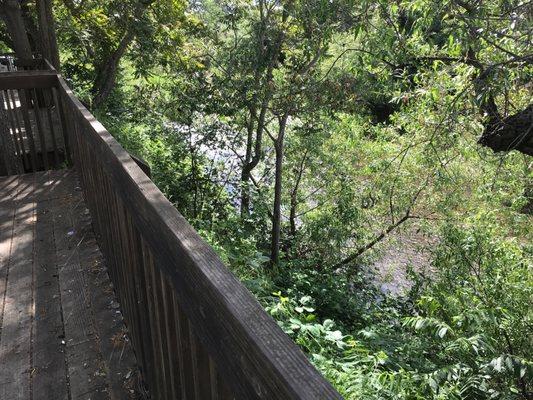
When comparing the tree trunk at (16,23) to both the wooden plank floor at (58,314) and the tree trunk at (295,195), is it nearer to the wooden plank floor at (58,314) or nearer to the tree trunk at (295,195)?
the wooden plank floor at (58,314)

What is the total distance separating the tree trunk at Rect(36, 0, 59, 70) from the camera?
7203 millimetres

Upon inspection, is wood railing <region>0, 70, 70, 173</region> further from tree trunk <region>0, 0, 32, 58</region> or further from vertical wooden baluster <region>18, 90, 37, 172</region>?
tree trunk <region>0, 0, 32, 58</region>

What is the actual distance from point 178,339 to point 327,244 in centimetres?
958

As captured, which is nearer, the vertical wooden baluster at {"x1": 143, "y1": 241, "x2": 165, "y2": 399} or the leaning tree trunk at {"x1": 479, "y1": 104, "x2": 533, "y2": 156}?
the vertical wooden baluster at {"x1": 143, "y1": 241, "x2": 165, "y2": 399}

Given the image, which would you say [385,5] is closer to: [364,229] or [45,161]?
[45,161]

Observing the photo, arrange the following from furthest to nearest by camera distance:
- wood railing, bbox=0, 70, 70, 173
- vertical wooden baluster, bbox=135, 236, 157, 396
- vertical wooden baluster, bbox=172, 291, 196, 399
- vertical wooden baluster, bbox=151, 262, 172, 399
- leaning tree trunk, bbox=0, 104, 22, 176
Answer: leaning tree trunk, bbox=0, 104, 22, 176 → wood railing, bbox=0, 70, 70, 173 → vertical wooden baluster, bbox=135, 236, 157, 396 → vertical wooden baluster, bbox=151, 262, 172, 399 → vertical wooden baluster, bbox=172, 291, 196, 399

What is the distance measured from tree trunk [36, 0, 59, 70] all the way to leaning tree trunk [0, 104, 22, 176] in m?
2.53

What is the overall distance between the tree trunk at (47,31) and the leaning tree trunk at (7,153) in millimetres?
2534

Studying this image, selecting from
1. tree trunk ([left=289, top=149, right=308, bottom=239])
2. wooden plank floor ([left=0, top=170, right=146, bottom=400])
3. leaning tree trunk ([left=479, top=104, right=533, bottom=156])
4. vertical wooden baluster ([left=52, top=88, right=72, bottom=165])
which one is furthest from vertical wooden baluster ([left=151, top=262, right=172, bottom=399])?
tree trunk ([left=289, top=149, right=308, bottom=239])

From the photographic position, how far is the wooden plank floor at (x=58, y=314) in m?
2.20

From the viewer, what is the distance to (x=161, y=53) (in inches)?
372

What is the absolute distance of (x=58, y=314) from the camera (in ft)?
8.99

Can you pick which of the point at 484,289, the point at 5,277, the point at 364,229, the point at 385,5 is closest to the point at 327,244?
the point at 364,229

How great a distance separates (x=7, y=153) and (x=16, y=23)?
162 inches
